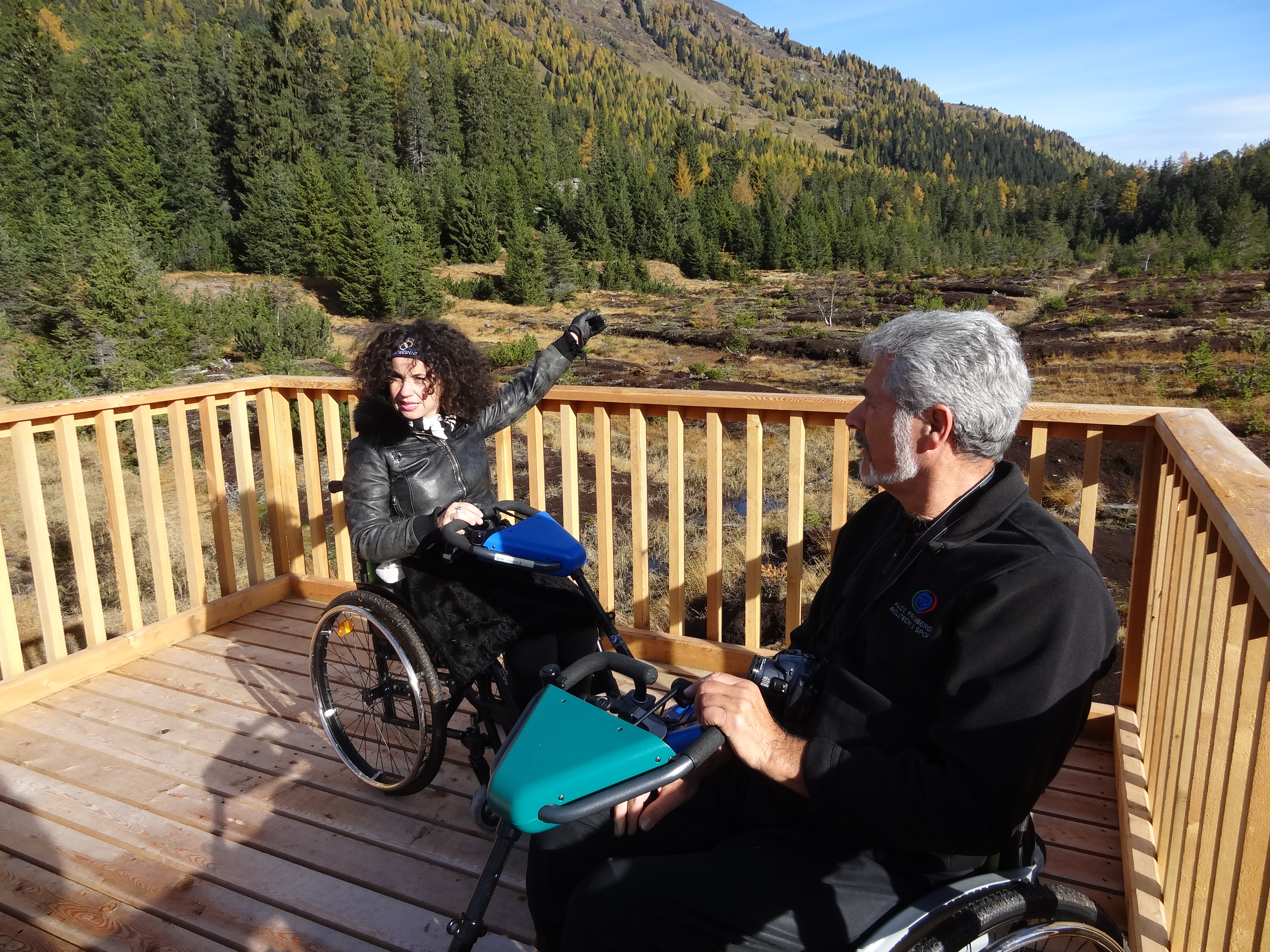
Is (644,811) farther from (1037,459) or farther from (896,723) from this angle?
(1037,459)

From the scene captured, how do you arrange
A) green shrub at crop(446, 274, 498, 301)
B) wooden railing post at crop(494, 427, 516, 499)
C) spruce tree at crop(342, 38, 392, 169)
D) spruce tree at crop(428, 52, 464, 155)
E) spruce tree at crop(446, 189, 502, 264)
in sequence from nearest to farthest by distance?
wooden railing post at crop(494, 427, 516, 499)
green shrub at crop(446, 274, 498, 301)
spruce tree at crop(446, 189, 502, 264)
spruce tree at crop(342, 38, 392, 169)
spruce tree at crop(428, 52, 464, 155)

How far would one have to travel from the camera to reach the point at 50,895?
5.81 feet

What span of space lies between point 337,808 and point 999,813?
1.77 metres

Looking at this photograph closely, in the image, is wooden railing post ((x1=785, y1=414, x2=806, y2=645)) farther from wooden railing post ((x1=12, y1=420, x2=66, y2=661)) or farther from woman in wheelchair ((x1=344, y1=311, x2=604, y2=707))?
wooden railing post ((x1=12, y1=420, x2=66, y2=661))

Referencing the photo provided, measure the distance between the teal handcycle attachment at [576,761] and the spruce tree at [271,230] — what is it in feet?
137

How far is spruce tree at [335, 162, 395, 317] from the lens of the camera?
32250mm

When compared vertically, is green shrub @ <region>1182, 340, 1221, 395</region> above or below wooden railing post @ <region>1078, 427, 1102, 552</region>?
below

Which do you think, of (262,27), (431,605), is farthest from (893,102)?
(431,605)

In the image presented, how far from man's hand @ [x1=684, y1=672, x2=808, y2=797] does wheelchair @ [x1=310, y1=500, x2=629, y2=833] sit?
0.57m

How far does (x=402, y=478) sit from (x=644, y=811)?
1298 mm

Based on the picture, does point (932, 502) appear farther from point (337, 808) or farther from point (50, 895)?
point (50, 895)

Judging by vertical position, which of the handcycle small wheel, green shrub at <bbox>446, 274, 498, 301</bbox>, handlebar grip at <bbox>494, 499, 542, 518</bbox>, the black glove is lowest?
the handcycle small wheel

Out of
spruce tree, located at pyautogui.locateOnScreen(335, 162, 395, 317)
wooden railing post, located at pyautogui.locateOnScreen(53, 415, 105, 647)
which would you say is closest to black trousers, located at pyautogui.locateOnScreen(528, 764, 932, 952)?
wooden railing post, located at pyautogui.locateOnScreen(53, 415, 105, 647)

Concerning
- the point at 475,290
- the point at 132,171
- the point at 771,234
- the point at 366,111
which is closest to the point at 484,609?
the point at 475,290
